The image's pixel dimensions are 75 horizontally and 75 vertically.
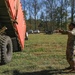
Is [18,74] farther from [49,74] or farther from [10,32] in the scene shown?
[10,32]

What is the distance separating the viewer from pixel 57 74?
764cm

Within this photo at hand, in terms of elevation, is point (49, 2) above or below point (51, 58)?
below

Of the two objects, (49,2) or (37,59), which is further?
(49,2)

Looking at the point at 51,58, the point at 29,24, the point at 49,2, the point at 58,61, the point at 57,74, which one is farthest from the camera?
the point at 29,24

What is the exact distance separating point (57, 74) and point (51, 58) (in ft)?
9.57

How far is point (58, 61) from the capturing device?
32.2 feet

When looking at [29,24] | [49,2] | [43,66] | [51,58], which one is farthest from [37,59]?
[29,24]

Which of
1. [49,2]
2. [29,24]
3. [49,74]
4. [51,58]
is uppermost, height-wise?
[49,74]

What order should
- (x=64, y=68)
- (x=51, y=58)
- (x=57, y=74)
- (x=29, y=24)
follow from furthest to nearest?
1. (x=29, y=24)
2. (x=51, y=58)
3. (x=64, y=68)
4. (x=57, y=74)

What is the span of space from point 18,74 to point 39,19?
71.5m

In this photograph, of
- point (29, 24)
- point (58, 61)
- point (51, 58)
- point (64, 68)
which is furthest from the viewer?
point (29, 24)

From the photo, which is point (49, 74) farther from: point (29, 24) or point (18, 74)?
point (29, 24)

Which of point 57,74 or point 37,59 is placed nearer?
point 57,74

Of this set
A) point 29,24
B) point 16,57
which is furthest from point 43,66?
point 29,24
